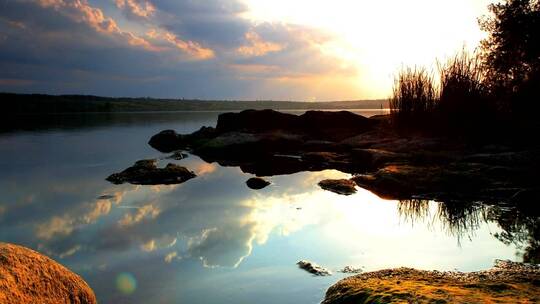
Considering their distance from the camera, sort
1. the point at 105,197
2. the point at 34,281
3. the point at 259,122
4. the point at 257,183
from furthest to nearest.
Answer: the point at 259,122
the point at 257,183
the point at 105,197
the point at 34,281

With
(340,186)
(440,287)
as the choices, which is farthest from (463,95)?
(440,287)

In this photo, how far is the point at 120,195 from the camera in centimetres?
1476

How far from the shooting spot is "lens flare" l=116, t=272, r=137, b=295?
677cm

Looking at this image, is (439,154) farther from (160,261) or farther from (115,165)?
(115,165)

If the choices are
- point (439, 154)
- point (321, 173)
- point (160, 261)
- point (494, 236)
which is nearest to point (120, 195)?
point (160, 261)

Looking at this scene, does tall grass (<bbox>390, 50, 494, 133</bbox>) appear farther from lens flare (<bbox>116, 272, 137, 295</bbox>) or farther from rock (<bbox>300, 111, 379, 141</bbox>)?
lens flare (<bbox>116, 272, 137, 295</bbox>)

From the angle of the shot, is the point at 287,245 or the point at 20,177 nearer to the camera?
the point at 287,245

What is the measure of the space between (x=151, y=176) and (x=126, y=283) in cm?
1062

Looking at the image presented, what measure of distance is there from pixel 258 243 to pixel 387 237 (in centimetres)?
281

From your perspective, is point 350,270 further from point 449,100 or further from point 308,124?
point 308,124

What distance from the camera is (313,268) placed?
7.36 metres

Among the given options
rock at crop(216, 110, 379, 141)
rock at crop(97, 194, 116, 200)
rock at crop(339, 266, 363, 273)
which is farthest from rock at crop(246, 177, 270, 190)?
rock at crop(216, 110, 379, 141)

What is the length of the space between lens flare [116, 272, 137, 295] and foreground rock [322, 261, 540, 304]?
10.1 feet

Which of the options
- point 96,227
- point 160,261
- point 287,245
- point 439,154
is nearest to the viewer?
point 160,261
